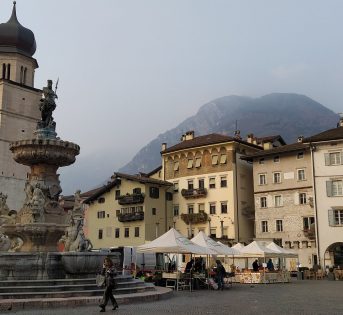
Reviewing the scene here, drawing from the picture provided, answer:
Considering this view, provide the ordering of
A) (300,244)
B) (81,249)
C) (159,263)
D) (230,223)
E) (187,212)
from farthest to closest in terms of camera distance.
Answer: (187,212) < (230,223) < (300,244) < (159,263) < (81,249)

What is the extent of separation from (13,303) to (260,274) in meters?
21.8

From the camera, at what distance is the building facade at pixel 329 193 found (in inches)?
1821

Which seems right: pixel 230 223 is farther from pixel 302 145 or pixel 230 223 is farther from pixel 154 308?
pixel 154 308

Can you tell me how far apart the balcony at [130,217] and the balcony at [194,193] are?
5.67 m

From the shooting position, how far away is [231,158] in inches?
2311

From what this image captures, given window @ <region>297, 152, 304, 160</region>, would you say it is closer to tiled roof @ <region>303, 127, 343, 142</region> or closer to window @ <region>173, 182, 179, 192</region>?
tiled roof @ <region>303, 127, 343, 142</region>

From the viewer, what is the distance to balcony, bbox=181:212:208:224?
59.1 meters

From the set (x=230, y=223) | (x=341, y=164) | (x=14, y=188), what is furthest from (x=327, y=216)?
(x=14, y=188)

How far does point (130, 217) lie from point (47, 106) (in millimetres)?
38241

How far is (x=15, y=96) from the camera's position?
74.8 m

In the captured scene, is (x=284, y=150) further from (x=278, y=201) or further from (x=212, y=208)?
(x=212, y=208)

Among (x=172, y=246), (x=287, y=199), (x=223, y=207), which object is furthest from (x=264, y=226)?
(x=172, y=246)

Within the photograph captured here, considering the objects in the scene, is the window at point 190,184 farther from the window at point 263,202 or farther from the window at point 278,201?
the window at point 278,201

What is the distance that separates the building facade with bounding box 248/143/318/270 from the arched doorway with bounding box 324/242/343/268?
7.53 ft
